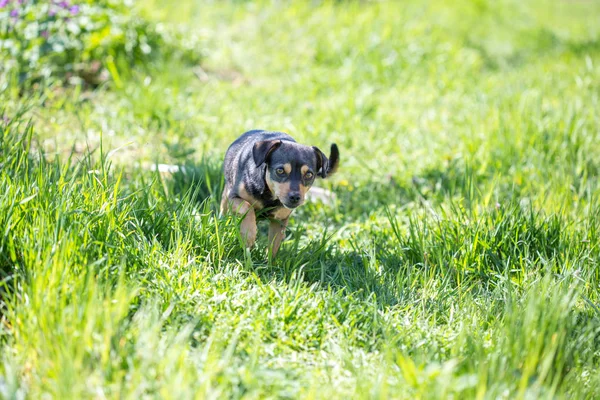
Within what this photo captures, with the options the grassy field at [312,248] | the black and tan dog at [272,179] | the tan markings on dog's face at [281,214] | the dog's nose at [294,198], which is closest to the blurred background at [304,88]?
the grassy field at [312,248]

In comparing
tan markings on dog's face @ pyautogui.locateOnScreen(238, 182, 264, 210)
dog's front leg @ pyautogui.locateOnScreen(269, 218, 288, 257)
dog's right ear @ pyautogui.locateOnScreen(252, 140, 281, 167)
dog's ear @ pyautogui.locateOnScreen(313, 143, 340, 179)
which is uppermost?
dog's right ear @ pyautogui.locateOnScreen(252, 140, 281, 167)

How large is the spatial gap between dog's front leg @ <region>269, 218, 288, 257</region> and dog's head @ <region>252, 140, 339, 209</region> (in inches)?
10.9

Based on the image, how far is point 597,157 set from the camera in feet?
18.8

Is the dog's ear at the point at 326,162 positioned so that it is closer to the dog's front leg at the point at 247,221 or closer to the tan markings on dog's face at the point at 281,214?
the tan markings on dog's face at the point at 281,214

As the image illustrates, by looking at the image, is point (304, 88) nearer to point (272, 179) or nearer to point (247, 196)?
point (247, 196)

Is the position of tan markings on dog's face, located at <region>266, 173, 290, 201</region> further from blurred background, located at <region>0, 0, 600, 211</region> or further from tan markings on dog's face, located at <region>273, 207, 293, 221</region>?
blurred background, located at <region>0, 0, 600, 211</region>

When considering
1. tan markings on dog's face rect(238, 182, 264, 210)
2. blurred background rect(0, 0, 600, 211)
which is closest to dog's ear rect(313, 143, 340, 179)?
tan markings on dog's face rect(238, 182, 264, 210)

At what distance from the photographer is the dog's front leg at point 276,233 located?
3.72 metres

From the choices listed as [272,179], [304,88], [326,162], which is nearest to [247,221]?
[272,179]

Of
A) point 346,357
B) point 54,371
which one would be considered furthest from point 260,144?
point 54,371

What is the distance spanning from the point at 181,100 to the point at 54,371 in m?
4.34

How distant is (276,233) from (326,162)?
0.55 metres

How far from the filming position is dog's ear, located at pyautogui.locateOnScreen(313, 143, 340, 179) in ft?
12.3

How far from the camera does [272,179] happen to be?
3629 millimetres
